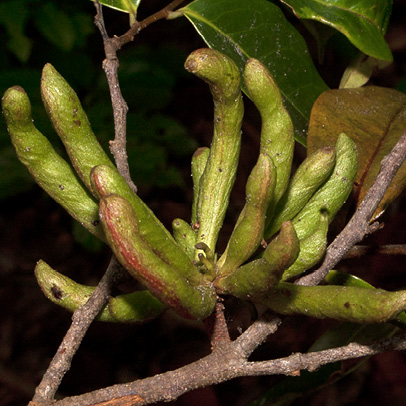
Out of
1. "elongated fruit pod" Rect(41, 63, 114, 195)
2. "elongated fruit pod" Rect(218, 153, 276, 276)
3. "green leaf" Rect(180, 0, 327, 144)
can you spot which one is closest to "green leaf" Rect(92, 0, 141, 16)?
"green leaf" Rect(180, 0, 327, 144)

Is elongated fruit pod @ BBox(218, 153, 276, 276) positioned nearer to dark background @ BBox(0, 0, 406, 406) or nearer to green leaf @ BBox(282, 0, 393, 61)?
green leaf @ BBox(282, 0, 393, 61)

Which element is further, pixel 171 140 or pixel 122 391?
pixel 171 140

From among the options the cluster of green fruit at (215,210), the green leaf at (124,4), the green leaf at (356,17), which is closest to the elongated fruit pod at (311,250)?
the cluster of green fruit at (215,210)

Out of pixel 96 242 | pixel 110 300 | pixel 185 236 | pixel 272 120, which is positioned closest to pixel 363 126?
pixel 272 120

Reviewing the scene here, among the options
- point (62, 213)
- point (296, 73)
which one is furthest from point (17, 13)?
point (296, 73)

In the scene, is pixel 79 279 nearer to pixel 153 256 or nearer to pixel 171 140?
pixel 171 140

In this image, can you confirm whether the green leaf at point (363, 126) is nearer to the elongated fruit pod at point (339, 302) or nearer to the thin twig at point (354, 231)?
the thin twig at point (354, 231)
